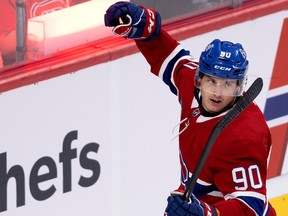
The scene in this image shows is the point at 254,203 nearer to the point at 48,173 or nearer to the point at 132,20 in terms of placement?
the point at 132,20

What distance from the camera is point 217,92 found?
18.3ft

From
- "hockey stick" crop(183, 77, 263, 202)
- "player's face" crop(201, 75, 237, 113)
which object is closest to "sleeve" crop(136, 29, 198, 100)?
"player's face" crop(201, 75, 237, 113)

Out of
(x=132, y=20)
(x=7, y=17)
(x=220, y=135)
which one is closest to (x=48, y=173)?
(x=7, y=17)

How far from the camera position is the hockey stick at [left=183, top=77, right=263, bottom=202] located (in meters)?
5.31

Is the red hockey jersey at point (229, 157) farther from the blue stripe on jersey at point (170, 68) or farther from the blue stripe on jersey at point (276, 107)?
the blue stripe on jersey at point (276, 107)

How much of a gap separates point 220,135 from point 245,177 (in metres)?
0.20

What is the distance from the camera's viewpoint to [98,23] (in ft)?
21.9

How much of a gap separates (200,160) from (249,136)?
0.99 ft

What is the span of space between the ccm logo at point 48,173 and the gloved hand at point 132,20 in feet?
2.83

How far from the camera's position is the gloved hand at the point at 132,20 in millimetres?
5770

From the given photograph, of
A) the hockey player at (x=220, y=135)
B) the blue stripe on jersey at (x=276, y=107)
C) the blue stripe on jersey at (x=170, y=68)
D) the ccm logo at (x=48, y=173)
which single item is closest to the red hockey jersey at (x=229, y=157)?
the hockey player at (x=220, y=135)

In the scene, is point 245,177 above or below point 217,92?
below

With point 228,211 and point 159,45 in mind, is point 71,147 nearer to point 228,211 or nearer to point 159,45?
point 159,45

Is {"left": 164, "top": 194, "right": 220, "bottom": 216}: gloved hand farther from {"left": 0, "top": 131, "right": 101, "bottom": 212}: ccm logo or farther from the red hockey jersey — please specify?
{"left": 0, "top": 131, "right": 101, "bottom": 212}: ccm logo
